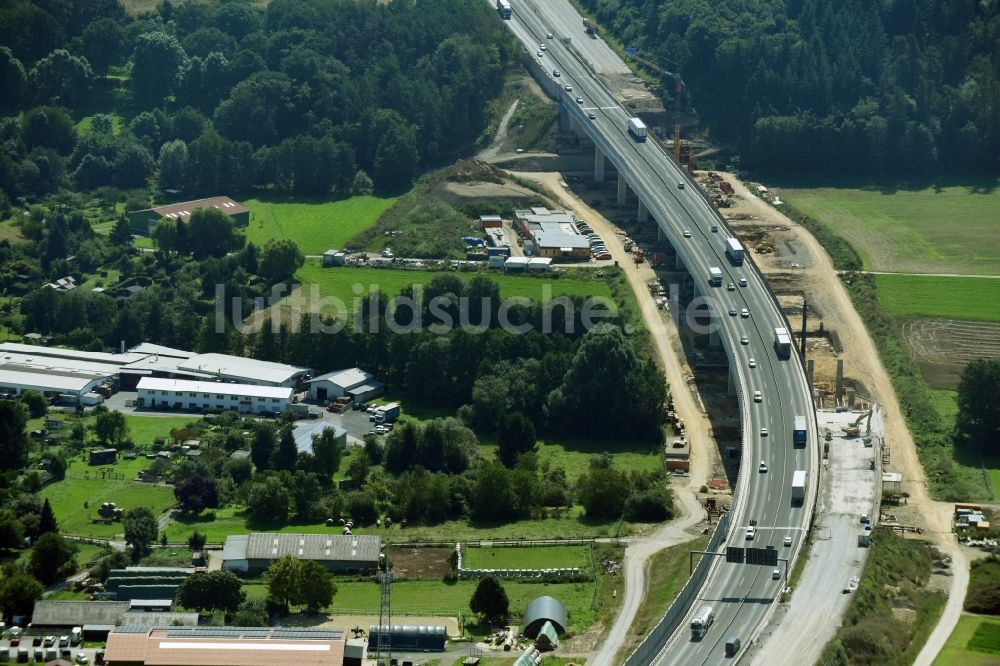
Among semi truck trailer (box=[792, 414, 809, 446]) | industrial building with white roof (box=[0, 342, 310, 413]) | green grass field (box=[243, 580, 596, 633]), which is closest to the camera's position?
green grass field (box=[243, 580, 596, 633])

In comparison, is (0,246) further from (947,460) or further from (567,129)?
(947,460)

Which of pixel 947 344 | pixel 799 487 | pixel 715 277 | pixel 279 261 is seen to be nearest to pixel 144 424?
pixel 279 261

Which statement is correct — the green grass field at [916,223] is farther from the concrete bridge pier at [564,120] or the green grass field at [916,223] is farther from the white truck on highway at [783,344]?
the white truck on highway at [783,344]

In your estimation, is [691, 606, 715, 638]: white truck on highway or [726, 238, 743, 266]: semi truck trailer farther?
[726, 238, 743, 266]: semi truck trailer

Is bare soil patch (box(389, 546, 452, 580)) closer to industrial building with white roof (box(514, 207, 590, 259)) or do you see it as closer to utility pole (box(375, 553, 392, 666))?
utility pole (box(375, 553, 392, 666))

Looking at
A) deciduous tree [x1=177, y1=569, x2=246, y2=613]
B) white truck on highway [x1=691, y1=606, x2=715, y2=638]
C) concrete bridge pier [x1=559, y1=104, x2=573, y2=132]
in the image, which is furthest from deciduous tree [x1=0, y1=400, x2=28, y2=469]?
concrete bridge pier [x1=559, y1=104, x2=573, y2=132]
